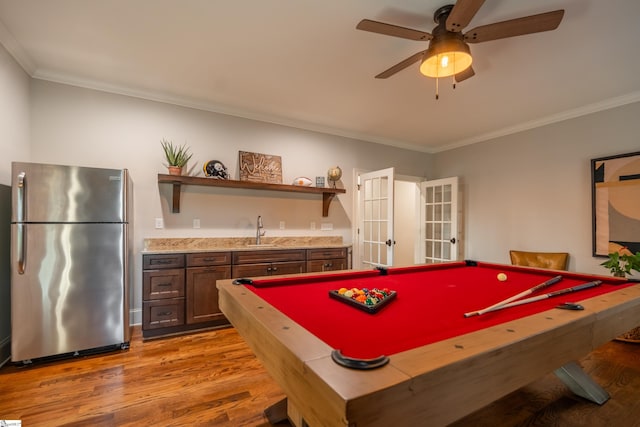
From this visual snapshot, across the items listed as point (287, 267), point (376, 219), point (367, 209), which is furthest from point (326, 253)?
point (367, 209)

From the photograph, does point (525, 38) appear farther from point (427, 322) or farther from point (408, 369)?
point (408, 369)

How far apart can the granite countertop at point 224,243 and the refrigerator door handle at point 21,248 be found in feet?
2.54

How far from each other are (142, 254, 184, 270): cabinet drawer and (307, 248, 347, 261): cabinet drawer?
1362 mm

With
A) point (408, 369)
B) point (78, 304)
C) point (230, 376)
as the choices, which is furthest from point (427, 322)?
point (78, 304)

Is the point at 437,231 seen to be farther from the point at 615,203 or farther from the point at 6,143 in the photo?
the point at 6,143

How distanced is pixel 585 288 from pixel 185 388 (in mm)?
2453

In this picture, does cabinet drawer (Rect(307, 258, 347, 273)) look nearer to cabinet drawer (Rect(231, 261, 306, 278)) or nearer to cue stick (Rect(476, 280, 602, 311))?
cabinet drawer (Rect(231, 261, 306, 278))

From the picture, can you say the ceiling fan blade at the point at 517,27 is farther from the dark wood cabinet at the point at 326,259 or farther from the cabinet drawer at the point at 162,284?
the cabinet drawer at the point at 162,284

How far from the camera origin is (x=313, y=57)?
2.38 m

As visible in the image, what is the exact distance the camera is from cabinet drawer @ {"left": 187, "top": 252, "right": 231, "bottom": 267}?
2.83 metres

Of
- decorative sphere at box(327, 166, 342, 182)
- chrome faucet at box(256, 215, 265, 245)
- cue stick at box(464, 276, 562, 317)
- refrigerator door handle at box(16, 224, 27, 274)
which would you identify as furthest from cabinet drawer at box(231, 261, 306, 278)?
cue stick at box(464, 276, 562, 317)

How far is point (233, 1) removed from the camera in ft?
5.90

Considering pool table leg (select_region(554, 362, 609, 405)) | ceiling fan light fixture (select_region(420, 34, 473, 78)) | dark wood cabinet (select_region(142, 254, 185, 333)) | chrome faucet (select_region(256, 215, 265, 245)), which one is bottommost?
pool table leg (select_region(554, 362, 609, 405))

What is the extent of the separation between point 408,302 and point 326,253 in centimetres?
216
